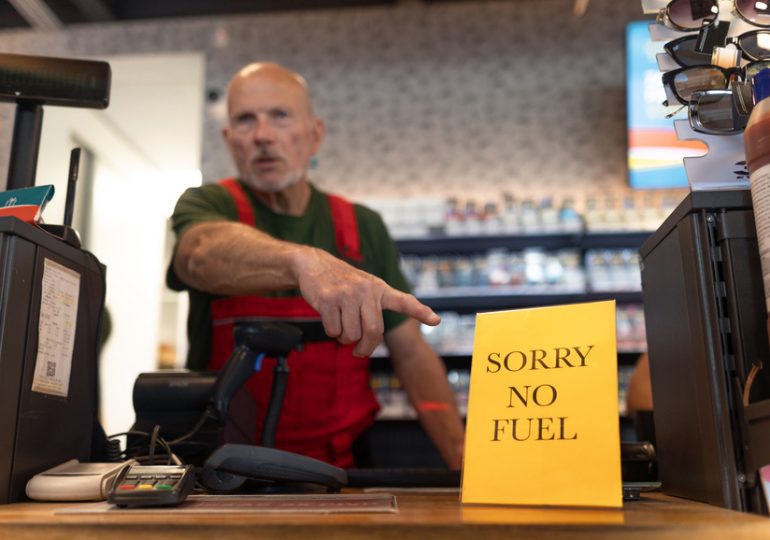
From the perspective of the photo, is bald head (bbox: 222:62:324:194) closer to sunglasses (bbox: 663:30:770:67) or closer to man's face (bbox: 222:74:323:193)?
man's face (bbox: 222:74:323:193)

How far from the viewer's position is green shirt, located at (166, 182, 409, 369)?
158 centimetres

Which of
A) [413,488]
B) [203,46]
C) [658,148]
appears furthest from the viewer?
[203,46]

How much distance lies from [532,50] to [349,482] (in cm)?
415

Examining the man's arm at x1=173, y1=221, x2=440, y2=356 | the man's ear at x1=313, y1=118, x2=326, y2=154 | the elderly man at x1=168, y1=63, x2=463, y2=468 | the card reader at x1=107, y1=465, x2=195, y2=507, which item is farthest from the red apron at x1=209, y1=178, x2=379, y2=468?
the card reader at x1=107, y1=465, x2=195, y2=507

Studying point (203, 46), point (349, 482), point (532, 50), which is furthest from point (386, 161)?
point (349, 482)

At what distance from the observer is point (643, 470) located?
92cm

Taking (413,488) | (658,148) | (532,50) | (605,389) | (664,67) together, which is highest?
(532,50)

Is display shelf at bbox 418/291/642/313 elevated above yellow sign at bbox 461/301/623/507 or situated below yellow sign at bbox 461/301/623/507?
above

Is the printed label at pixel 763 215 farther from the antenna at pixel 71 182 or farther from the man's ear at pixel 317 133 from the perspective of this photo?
the man's ear at pixel 317 133

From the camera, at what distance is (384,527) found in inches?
19.5

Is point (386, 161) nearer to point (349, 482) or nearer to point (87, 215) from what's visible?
point (87, 215)

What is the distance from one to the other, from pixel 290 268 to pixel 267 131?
99 centimetres

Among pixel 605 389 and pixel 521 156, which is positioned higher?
pixel 521 156

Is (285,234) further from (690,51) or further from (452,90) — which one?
(452,90)
